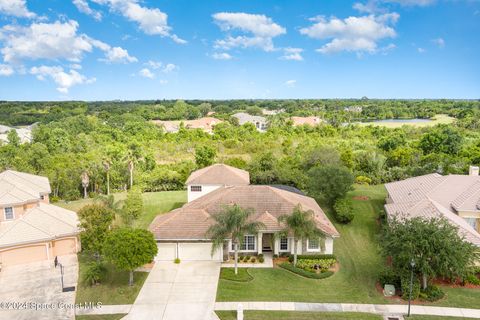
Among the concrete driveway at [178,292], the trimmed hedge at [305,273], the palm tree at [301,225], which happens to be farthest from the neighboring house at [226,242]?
the trimmed hedge at [305,273]

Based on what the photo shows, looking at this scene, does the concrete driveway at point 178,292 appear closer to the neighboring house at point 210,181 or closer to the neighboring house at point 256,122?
the neighboring house at point 210,181

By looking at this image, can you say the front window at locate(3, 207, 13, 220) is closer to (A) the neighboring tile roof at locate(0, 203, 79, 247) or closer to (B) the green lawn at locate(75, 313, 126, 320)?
(A) the neighboring tile roof at locate(0, 203, 79, 247)

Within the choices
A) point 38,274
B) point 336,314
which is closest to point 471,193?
point 336,314

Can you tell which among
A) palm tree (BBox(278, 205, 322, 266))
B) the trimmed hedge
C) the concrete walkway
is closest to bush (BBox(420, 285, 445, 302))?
the concrete walkway

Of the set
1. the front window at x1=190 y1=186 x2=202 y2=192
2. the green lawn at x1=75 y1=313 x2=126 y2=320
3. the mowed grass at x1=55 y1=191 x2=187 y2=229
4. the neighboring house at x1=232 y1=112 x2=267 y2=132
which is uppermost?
the neighboring house at x1=232 y1=112 x2=267 y2=132

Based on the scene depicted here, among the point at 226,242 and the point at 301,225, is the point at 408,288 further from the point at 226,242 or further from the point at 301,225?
the point at 226,242

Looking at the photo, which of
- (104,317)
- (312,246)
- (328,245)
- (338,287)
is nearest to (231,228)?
(312,246)
